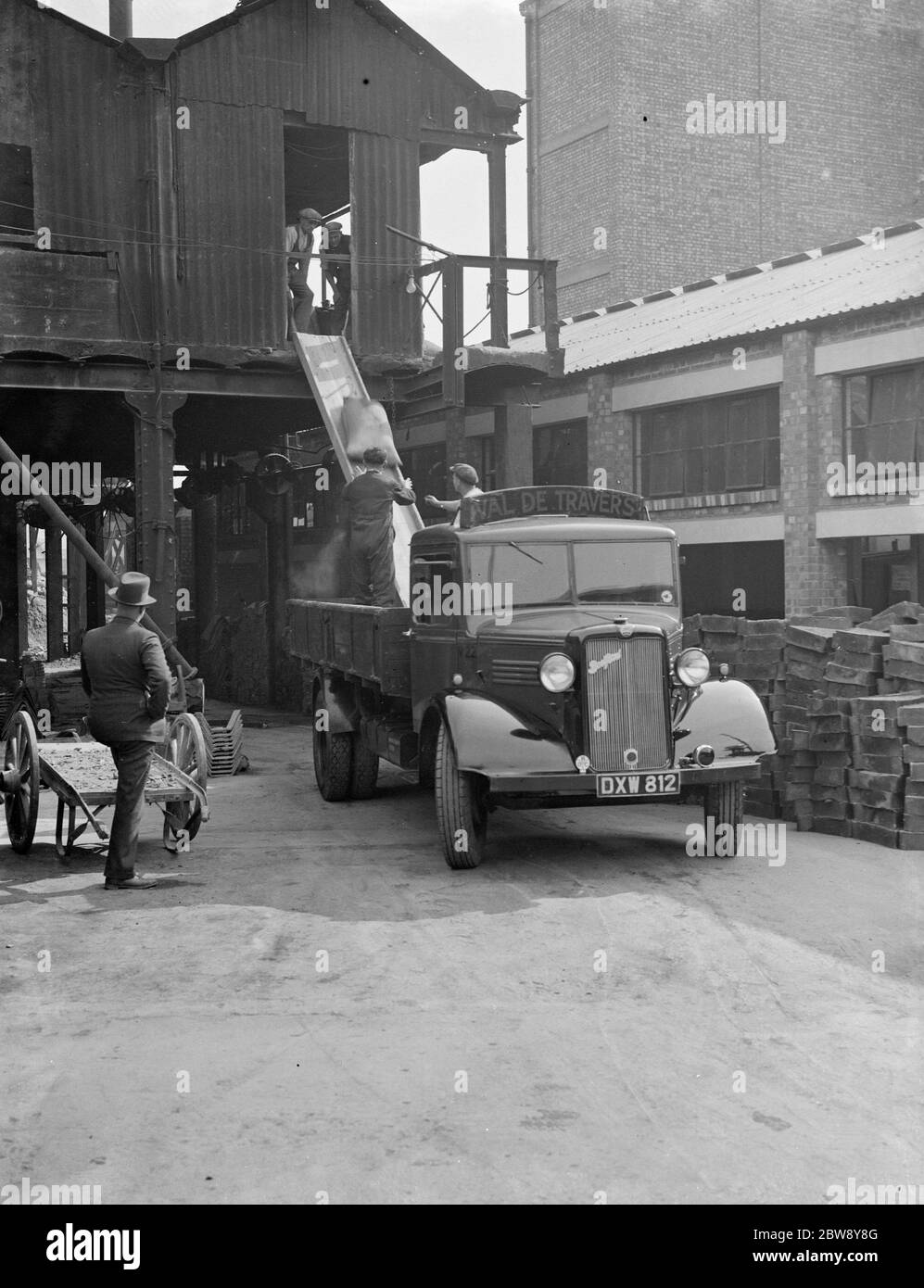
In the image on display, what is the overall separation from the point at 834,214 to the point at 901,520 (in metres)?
19.6

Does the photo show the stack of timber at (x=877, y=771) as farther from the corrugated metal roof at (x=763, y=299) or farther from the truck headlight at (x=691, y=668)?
the corrugated metal roof at (x=763, y=299)

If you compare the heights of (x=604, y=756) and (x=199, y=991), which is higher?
(x=604, y=756)

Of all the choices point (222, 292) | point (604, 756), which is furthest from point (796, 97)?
point (604, 756)

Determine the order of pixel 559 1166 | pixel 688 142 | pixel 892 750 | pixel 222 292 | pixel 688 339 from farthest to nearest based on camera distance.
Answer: pixel 688 142 → pixel 688 339 → pixel 222 292 → pixel 892 750 → pixel 559 1166

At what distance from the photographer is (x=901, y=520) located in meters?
18.6

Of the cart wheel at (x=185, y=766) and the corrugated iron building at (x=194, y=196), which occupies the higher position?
the corrugated iron building at (x=194, y=196)

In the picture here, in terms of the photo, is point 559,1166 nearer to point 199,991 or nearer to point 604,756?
point 199,991

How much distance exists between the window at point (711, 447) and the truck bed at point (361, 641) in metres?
9.67

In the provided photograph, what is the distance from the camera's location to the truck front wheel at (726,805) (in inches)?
383

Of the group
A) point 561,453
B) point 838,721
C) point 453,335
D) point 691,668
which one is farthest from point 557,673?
point 561,453

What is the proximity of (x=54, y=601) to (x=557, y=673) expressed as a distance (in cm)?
2534

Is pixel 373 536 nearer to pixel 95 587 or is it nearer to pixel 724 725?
pixel 724 725

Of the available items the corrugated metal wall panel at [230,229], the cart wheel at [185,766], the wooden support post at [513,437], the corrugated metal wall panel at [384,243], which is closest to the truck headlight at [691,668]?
the cart wheel at [185,766]

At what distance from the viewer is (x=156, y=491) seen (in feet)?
54.6
